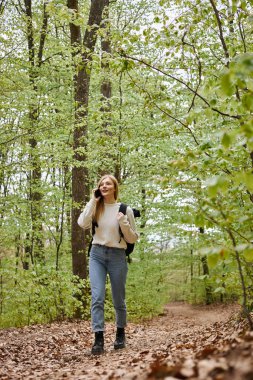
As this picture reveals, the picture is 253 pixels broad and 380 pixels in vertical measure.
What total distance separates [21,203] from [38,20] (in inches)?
368

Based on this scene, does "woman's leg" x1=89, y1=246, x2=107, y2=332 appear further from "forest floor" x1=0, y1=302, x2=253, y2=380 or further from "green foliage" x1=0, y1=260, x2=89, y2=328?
"green foliage" x1=0, y1=260, x2=89, y2=328

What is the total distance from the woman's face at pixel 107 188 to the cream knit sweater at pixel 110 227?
0.20m

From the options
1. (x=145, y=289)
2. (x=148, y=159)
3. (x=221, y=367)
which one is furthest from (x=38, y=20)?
(x=221, y=367)

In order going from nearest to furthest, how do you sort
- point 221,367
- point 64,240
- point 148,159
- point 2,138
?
point 221,367 < point 2,138 < point 148,159 < point 64,240

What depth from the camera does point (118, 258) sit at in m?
5.72

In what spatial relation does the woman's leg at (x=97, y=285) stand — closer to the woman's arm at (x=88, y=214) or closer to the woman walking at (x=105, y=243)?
the woman walking at (x=105, y=243)

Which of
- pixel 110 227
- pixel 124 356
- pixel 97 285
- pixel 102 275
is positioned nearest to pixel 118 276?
pixel 102 275

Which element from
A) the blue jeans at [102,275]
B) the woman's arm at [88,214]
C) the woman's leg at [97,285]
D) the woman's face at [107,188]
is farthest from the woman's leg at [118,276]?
the woman's face at [107,188]

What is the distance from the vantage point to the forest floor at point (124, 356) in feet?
8.03

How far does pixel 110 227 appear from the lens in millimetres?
5672

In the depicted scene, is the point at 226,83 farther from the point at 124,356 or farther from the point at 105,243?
the point at 124,356

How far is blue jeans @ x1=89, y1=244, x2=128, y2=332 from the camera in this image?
552 centimetres

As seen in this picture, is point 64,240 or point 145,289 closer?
point 145,289

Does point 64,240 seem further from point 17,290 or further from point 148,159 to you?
point 17,290
